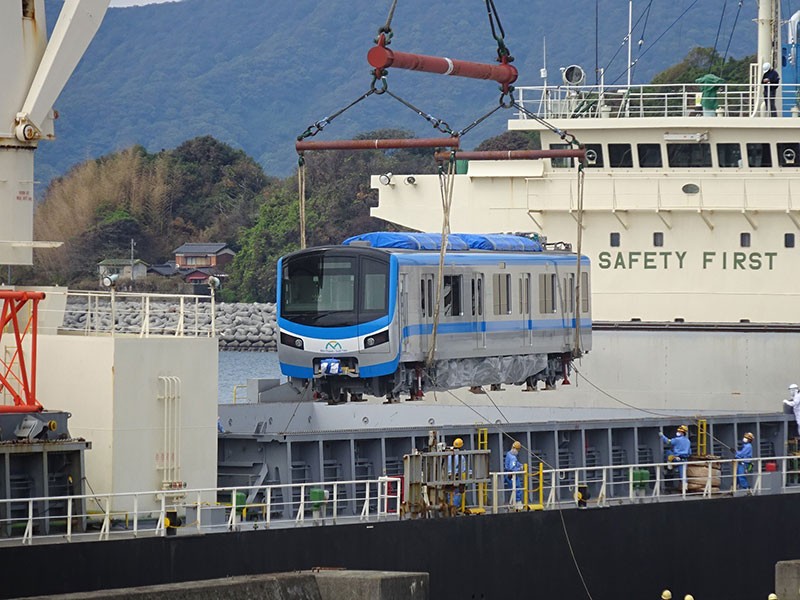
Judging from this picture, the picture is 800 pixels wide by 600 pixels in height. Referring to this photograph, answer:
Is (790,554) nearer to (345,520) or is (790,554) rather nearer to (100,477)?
(345,520)

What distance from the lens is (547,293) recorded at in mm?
25609

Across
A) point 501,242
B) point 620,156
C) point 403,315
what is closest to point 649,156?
point 620,156

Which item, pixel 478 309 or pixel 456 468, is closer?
pixel 456 468

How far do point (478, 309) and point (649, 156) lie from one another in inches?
333

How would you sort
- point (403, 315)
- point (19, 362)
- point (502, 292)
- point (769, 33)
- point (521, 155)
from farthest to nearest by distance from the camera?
point (769, 33)
point (521, 155)
point (502, 292)
point (403, 315)
point (19, 362)

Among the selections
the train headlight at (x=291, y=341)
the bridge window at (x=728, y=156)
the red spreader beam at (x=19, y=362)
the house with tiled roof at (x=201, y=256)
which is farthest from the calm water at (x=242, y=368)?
the red spreader beam at (x=19, y=362)

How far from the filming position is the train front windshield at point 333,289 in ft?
71.9

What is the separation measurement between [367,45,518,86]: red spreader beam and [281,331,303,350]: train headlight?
4319 millimetres

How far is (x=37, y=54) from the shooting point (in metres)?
19.8

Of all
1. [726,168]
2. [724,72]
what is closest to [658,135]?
[726,168]

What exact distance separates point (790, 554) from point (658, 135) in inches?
365

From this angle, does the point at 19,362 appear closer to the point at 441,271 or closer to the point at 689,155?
the point at 441,271

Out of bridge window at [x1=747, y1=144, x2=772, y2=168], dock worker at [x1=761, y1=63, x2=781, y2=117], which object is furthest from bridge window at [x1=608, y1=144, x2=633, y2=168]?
dock worker at [x1=761, y1=63, x2=781, y2=117]

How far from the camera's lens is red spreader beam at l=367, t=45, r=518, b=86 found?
1867cm
